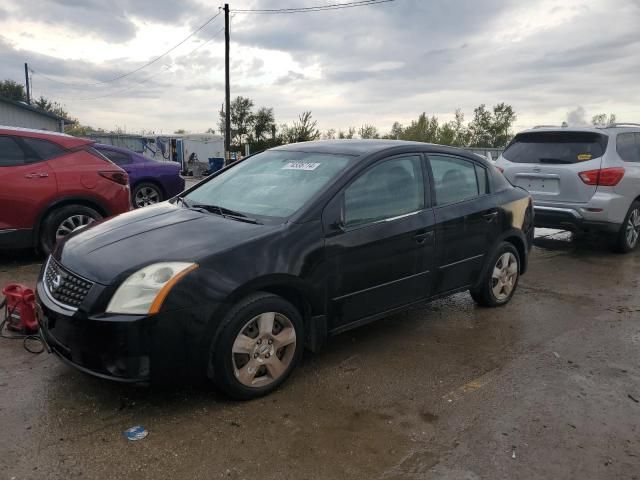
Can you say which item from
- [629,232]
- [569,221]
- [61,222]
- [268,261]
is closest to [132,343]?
[268,261]

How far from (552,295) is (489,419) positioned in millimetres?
3049

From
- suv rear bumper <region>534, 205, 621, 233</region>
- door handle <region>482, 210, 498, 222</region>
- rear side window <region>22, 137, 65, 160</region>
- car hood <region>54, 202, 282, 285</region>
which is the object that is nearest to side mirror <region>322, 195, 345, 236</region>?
car hood <region>54, 202, 282, 285</region>

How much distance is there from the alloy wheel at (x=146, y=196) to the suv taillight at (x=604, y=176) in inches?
304

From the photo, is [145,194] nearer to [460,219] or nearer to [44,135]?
[44,135]

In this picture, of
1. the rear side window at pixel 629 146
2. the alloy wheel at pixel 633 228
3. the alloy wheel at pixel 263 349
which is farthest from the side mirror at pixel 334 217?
the alloy wheel at pixel 633 228

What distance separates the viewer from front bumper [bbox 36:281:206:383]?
2789mm

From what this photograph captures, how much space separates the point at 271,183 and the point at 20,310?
7.20ft

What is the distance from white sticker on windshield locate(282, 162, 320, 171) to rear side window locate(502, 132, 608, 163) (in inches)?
194

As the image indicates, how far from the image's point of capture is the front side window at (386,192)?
3.68m

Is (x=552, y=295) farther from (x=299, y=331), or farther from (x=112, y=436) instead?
(x=112, y=436)

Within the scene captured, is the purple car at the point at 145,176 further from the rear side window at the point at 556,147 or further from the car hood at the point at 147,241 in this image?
the car hood at the point at 147,241

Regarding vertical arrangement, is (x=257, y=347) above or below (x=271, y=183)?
below

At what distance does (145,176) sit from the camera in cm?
1041

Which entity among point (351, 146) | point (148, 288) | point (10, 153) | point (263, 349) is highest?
point (351, 146)
